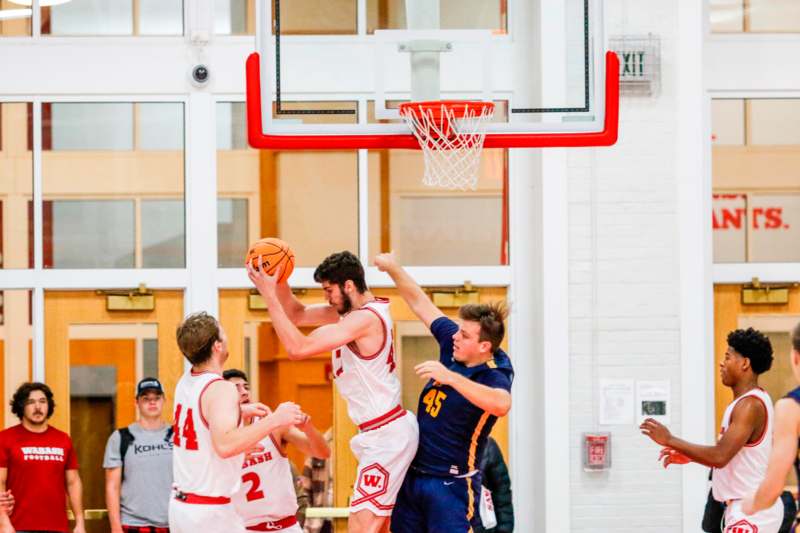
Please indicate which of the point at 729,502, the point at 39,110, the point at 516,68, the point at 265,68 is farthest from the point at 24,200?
the point at 729,502

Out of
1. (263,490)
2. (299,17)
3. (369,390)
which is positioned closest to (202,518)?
(263,490)

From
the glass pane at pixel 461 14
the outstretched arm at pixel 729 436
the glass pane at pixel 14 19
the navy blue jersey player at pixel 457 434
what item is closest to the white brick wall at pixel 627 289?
the glass pane at pixel 461 14

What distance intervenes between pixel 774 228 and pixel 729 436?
312 centimetres

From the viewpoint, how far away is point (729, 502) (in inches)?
284

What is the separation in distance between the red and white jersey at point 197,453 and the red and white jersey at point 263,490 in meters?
0.52

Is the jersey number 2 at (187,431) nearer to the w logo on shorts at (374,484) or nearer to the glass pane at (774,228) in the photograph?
the w logo on shorts at (374,484)

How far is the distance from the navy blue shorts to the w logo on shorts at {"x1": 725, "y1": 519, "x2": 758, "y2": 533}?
149cm

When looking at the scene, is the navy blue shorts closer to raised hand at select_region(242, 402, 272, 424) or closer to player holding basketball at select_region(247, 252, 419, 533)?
player holding basketball at select_region(247, 252, 419, 533)

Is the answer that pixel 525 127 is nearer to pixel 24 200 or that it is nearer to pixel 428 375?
pixel 428 375

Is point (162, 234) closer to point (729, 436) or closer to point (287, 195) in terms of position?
point (287, 195)

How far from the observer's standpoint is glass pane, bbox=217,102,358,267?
31.3ft

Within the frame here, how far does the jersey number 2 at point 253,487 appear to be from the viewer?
692 centimetres

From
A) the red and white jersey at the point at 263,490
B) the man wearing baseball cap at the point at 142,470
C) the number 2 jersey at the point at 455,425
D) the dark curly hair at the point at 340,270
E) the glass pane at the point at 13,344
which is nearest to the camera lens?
the number 2 jersey at the point at 455,425

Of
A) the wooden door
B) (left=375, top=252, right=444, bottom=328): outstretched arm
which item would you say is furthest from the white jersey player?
the wooden door
